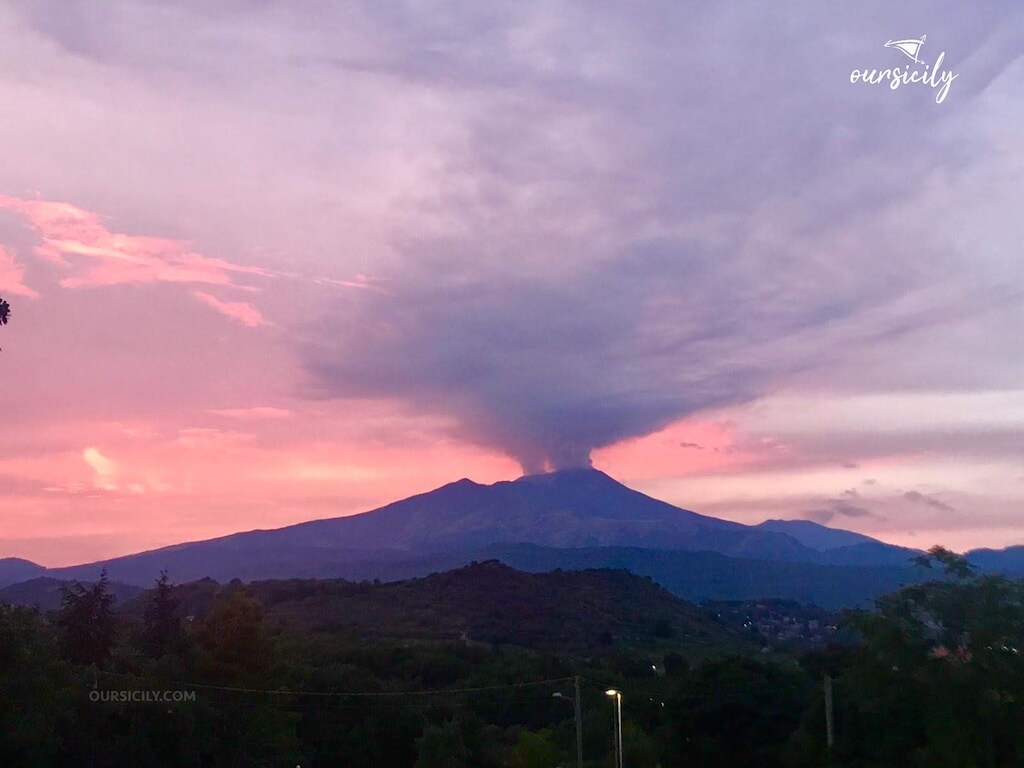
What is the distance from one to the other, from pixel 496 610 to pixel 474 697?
1568 inches

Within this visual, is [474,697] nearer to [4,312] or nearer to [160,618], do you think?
[160,618]

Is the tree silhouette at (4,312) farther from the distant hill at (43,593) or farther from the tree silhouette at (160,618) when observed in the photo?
the distant hill at (43,593)

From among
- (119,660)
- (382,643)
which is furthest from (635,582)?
(119,660)

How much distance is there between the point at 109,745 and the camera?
1398 inches

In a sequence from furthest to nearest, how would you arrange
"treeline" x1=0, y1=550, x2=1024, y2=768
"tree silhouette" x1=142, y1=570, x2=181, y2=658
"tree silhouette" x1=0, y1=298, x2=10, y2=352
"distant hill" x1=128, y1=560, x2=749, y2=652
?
1. "distant hill" x1=128, y1=560, x2=749, y2=652
2. "tree silhouette" x1=142, y1=570, x2=181, y2=658
3. "treeline" x1=0, y1=550, x2=1024, y2=768
4. "tree silhouette" x1=0, y1=298, x2=10, y2=352

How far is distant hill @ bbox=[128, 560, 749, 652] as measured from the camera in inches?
3381

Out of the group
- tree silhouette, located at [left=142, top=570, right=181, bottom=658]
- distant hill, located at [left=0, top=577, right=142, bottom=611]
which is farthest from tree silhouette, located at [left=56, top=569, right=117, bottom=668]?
distant hill, located at [left=0, top=577, right=142, bottom=611]

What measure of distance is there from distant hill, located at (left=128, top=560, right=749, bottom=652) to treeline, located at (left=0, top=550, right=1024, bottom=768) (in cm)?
1809

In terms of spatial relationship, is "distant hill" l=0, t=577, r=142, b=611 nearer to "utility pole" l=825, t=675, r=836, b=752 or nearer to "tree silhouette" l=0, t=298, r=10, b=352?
"utility pole" l=825, t=675, r=836, b=752

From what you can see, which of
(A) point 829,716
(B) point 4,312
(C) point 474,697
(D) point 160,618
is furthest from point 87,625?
(B) point 4,312

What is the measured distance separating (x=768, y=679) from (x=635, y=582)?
245 feet

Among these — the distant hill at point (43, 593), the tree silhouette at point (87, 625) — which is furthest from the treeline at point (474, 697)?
the distant hill at point (43, 593)

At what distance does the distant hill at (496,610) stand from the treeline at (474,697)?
18.1 m

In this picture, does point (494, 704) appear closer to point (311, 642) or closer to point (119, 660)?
point (311, 642)
